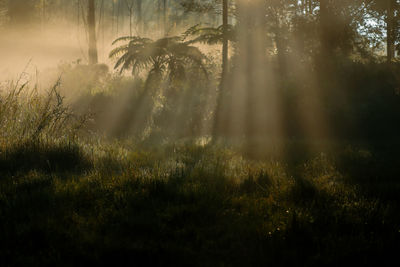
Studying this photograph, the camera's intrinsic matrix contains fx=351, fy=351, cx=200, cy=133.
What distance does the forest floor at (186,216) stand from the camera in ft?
9.86

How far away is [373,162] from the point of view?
7504 mm

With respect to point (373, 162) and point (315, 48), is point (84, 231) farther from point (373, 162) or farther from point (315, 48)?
point (315, 48)

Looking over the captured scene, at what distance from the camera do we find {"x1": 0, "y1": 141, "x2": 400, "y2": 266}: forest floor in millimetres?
3006

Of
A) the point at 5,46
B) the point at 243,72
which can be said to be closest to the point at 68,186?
the point at 243,72

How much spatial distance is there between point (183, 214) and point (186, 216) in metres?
0.05

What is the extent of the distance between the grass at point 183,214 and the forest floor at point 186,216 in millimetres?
12

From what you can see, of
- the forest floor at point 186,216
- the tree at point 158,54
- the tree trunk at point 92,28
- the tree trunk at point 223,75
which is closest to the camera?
the forest floor at point 186,216

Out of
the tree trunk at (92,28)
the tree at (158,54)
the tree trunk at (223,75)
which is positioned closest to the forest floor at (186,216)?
the tree trunk at (223,75)

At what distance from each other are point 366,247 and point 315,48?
13.9 meters

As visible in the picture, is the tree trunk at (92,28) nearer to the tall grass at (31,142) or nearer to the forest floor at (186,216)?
the tall grass at (31,142)

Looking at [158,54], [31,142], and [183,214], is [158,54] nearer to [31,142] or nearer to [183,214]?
[31,142]

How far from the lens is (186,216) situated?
3.77 m

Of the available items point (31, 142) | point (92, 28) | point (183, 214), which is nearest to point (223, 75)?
point (31, 142)

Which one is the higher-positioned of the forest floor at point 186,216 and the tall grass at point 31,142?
the tall grass at point 31,142
